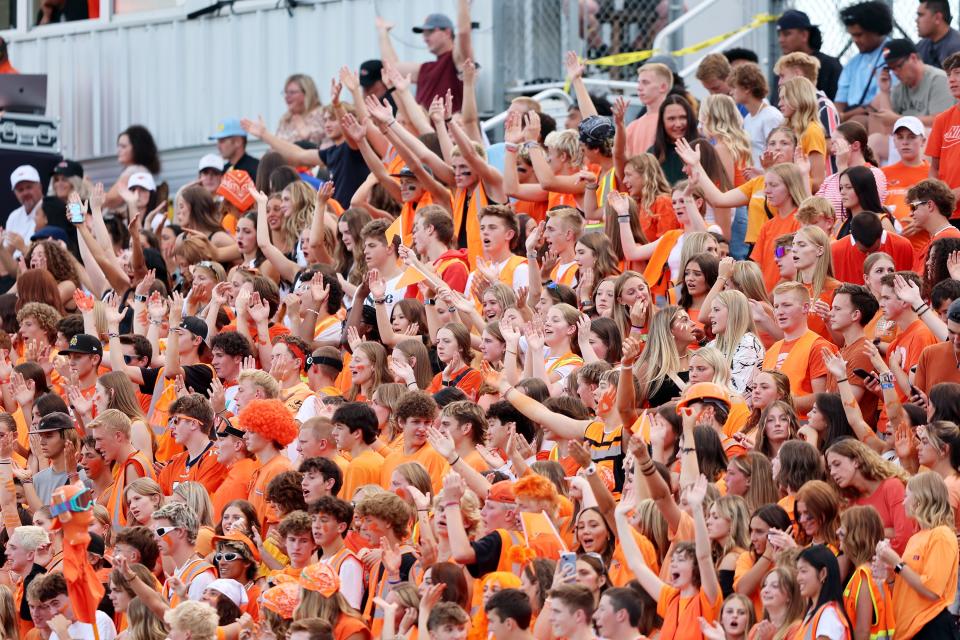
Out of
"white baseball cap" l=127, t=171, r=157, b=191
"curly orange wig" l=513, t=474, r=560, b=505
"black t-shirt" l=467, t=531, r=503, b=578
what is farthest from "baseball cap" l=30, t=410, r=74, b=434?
"white baseball cap" l=127, t=171, r=157, b=191

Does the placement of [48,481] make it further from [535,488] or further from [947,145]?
[947,145]

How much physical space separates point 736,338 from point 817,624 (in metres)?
2.97

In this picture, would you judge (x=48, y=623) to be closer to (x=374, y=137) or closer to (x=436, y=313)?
(x=436, y=313)

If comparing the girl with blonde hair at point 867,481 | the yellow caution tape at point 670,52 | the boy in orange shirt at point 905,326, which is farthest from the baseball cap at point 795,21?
the girl with blonde hair at point 867,481

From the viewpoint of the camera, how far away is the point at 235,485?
11.8 m

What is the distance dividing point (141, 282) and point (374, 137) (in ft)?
7.12

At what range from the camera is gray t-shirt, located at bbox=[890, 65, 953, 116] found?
50.5ft

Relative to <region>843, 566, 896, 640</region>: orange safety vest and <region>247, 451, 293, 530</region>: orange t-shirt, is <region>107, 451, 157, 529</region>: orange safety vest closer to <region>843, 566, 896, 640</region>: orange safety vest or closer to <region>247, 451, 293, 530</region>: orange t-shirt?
<region>247, 451, 293, 530</region>: orange t-shirt

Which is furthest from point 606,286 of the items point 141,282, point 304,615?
point 141,282

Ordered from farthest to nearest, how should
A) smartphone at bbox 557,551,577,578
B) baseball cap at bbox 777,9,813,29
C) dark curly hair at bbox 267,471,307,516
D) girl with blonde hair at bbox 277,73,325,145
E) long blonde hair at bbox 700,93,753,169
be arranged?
girl with blonde hair at bbox 277,73,325,145, baseball cap at bbox 777,9,813,29, long blonde hair at bbox 700,93,753,169, dark curly hair at bbox 267,471,307,516, smartphone at bbox 557,551,577,578

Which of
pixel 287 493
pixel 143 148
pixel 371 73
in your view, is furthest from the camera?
pixel 143 148

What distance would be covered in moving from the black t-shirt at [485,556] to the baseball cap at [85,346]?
4.97 meters

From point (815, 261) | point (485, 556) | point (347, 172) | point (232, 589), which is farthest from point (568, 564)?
point (347, 172)

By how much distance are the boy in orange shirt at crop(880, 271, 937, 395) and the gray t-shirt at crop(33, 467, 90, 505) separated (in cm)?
511
